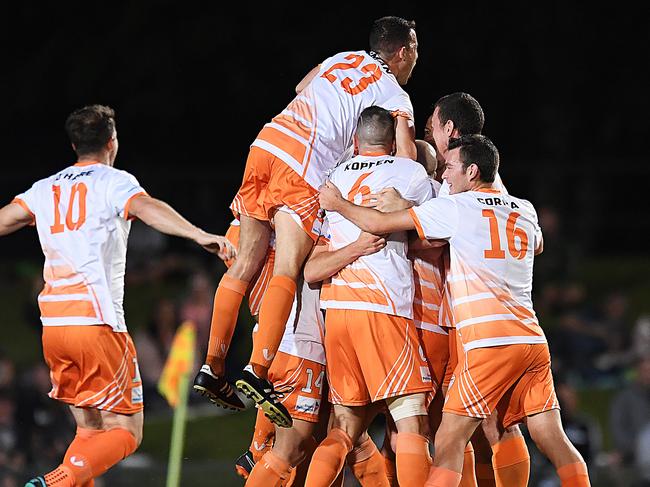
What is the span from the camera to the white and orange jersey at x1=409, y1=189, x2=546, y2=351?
5859 mm

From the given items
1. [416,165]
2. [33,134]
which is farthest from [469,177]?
[33,134]

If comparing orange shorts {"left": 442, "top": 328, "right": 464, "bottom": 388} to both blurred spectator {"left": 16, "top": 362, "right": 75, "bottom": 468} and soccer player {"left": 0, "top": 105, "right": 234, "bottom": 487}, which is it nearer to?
soccer player {"left": 0, "top": 105, "right": 234, "bottom": 487}

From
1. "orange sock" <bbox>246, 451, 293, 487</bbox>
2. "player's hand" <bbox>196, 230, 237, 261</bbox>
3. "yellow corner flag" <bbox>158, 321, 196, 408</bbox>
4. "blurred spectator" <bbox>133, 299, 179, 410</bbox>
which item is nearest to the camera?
"orange sock" <bbox>246, 451, 293, 487</bbox>

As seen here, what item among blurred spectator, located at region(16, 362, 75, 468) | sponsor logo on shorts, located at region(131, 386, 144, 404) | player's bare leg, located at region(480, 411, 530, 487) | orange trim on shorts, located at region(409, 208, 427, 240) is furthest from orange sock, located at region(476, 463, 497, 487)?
blurred spectator, located at region(16, 362, 75, 468)

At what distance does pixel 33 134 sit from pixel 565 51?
7444 millimetres

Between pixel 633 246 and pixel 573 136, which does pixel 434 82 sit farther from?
pixel 633 246

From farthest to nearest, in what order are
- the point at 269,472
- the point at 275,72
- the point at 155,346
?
1. the point at 275,72
2. the point at 155,346
3. the point at 269,472

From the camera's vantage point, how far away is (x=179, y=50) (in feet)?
52.2

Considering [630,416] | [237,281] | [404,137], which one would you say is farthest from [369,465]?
[630,416]

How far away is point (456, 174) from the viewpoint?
6.06m

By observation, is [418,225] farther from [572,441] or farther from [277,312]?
[572,441]

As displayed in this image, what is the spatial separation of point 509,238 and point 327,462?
149 cm

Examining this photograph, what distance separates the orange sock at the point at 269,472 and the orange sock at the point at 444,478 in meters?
0.88

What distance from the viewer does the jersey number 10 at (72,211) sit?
6551 mm
